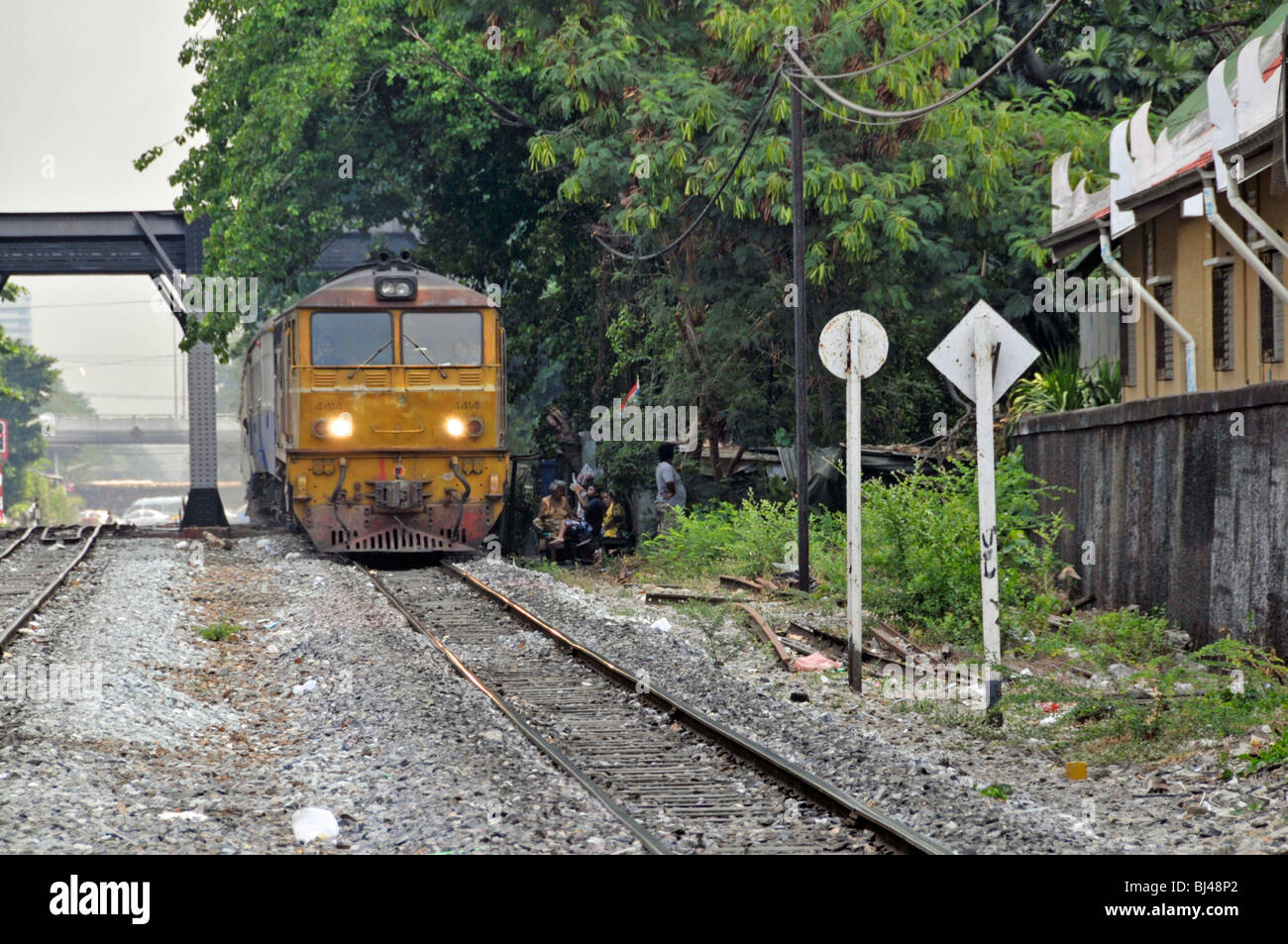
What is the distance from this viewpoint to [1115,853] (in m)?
6.33

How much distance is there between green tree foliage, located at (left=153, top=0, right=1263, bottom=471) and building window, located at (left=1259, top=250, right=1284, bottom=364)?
5852 millimetres

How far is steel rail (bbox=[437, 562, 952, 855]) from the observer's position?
6.43m

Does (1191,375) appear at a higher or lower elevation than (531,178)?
lower

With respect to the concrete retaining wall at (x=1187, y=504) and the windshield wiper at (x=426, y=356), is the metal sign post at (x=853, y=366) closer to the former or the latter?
the concrete retaining wall at (x=1187, y=504)

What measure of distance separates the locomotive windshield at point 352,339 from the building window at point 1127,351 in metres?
9.08

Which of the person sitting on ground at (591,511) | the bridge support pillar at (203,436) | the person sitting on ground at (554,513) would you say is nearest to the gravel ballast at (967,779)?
the person sitting on ground at (591,511)

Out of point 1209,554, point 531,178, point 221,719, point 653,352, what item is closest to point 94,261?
point 531,178

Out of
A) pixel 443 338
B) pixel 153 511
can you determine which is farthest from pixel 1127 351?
pixel 153 511

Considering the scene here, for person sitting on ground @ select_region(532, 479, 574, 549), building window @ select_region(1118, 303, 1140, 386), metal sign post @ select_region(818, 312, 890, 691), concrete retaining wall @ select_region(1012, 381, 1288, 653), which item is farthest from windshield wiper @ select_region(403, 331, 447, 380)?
metal sign post @ select_region(818, 312, 890, 691)

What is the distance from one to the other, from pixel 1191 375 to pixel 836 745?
275 inches

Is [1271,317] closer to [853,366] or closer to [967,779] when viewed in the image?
[853,366]

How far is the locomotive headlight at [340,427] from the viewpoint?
62.4ft

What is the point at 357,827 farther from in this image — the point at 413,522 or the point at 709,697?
the point at 413,522

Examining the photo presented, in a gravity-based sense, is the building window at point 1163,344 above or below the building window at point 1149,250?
below
